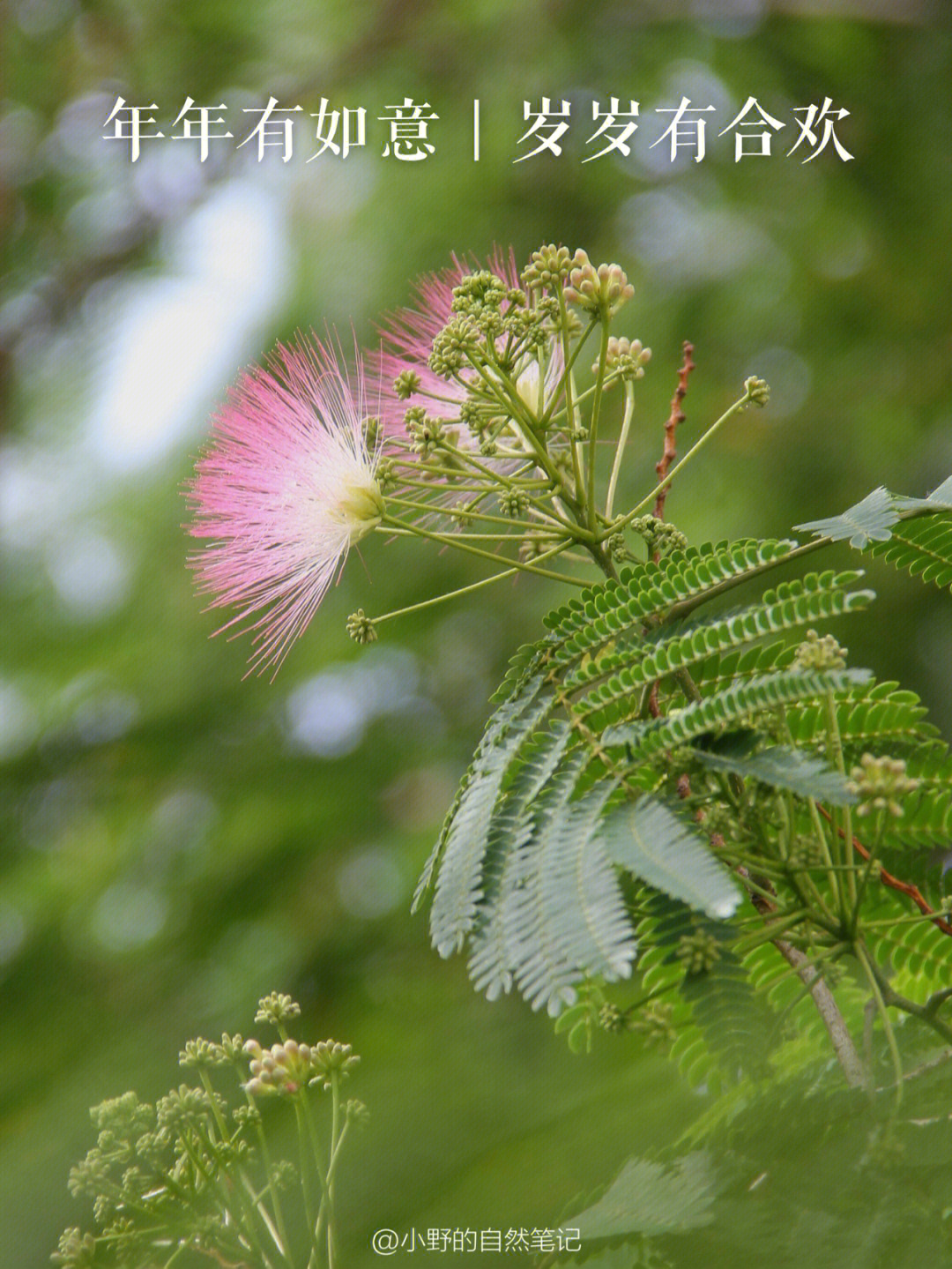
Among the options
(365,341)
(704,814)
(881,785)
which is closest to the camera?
(881,785)

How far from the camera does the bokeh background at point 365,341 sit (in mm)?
2920

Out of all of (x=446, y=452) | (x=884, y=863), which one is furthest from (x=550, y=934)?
(x=446, y=452)

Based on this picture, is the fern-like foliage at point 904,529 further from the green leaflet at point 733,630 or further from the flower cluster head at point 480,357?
the flower cluster head at point 480,357

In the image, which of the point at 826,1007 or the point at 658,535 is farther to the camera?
the point at 658,535

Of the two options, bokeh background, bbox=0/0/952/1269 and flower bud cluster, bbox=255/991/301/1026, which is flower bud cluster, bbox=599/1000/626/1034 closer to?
flower bud cluster, bbox=255/991/301/1026

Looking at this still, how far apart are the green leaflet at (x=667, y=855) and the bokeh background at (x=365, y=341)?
1.65 m

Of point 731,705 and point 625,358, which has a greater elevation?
point 625,358

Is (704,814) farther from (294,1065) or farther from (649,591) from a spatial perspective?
(294,1065)

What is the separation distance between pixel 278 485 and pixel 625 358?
0.32 m

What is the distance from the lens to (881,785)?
0.71 meters

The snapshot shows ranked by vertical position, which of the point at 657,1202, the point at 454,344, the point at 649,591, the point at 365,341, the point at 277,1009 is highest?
the point at 365,341

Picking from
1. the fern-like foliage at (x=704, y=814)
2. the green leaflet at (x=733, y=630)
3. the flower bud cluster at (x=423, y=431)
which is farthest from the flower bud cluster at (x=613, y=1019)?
the flower bud cluster at (x=423, y=431)

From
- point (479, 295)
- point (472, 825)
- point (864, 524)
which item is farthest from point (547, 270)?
point (472, 825)

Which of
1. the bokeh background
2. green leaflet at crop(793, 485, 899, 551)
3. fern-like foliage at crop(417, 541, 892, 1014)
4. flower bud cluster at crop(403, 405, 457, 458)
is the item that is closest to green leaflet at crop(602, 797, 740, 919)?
fern-like foliage at crop(417, 541, 892, 1014)
